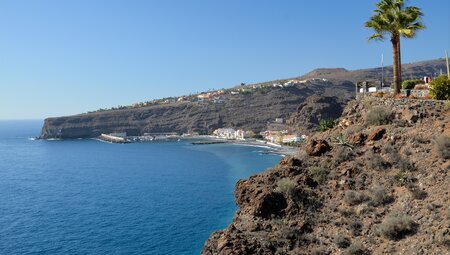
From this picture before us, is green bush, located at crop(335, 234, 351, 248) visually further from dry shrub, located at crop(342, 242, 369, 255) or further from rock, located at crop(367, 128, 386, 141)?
rock, located at crop(367, 128, 386, 141)

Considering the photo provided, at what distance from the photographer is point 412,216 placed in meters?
17.4

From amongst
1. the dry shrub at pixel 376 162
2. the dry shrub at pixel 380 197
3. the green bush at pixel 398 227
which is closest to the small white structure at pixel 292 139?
the dry shrub at pixel 376 162

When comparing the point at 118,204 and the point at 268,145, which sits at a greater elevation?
the point at 268,145

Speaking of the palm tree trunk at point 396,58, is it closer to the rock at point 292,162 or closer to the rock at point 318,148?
the rock at point 318,148

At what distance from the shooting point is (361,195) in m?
19.6

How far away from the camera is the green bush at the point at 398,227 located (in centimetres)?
1689

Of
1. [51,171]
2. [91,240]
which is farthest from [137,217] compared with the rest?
[51,171]

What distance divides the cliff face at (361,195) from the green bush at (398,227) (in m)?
0.04

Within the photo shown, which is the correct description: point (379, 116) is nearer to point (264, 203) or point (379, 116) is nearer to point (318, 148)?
point (318, 148)

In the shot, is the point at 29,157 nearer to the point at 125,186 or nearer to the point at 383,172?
the point at 125,186

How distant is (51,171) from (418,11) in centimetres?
9866

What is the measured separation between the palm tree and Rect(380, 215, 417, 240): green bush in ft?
40.5

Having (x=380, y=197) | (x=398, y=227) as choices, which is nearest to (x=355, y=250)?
(x=398, y=227)

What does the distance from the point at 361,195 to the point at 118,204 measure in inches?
1931
